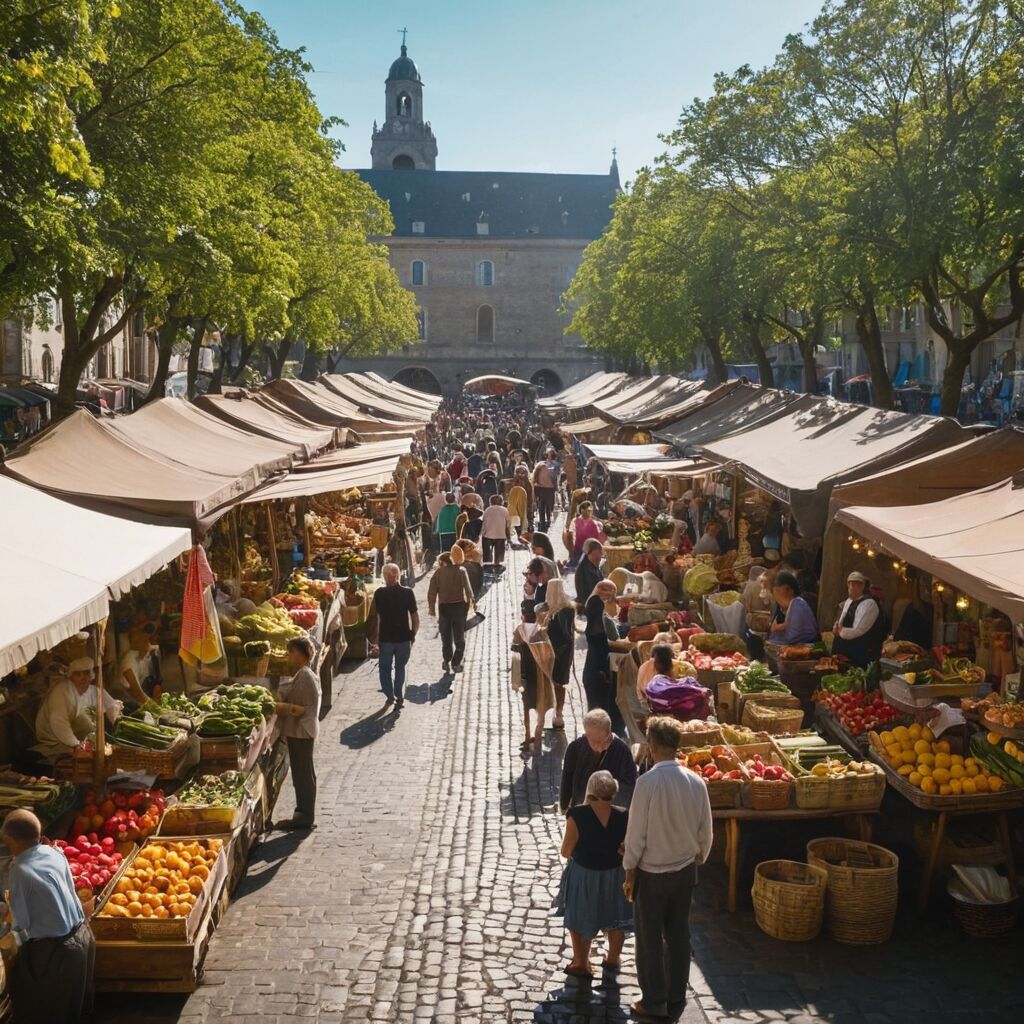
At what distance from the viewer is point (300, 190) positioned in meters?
25.4

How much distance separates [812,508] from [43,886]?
8.47m

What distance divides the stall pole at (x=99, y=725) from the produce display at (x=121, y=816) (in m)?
0.15

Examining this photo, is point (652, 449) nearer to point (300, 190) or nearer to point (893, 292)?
point (893, 292)

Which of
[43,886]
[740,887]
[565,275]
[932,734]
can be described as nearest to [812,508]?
[932,734]

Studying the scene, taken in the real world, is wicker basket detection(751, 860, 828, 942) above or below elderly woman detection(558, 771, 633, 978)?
below

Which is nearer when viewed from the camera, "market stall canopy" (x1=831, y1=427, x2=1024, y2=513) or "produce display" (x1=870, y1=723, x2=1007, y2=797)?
"produce display" (x1=870, y1=723, x2=1007, y2=797)

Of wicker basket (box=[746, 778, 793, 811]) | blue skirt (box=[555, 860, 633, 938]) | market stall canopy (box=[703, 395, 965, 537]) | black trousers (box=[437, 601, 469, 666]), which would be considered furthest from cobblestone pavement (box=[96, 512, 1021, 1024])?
market stall canopy (box=[703, 395, 965, 537])

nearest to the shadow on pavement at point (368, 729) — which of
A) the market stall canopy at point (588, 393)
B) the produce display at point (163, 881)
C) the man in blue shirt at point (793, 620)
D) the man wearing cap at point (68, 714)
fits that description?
the man wearing cap at point (68, 714)

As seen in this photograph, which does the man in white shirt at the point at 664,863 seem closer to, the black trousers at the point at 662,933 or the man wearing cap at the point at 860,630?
the black trousers at the point at 662,933

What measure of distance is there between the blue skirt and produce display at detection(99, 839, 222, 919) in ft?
6.86

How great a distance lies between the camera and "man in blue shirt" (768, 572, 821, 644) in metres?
12.0

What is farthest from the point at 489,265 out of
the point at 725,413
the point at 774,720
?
the point at 774,720

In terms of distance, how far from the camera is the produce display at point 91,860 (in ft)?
23.6

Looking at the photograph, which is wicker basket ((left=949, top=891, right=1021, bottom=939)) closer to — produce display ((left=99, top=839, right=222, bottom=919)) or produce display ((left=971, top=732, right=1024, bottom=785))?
produce display ((left=971, top=732, right=1024, bottom=785))
